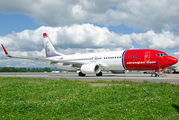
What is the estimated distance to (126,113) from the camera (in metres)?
5.98

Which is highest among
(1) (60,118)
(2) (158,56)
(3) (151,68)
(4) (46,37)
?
(4) (46,37)

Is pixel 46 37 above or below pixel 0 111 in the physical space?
above

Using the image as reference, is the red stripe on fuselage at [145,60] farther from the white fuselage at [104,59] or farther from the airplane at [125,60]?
the white fuselage at [104,59]

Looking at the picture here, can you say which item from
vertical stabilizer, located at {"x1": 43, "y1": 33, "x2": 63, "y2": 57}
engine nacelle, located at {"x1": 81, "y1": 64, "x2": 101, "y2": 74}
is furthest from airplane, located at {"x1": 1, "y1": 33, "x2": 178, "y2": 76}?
vertical stabilizer, located at {"x1": 43, "y1": 33, "x2": 63, "y2": 57}

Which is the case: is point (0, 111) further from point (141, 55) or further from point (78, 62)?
point (78, 62)

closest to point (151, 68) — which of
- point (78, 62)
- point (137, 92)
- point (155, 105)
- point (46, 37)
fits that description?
point (78, 62)

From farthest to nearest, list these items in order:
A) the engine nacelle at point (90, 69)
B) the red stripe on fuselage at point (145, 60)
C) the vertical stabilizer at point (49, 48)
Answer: the vertical stabilizer at point (49, 48), the engine nacelle at point (90, 69), the red stripe on fuselage at point (145, 60)

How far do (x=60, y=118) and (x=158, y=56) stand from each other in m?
20.3

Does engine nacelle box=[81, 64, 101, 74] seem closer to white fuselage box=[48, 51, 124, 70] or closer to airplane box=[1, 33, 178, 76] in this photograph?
airplane box=[1, 33, 178, 76]

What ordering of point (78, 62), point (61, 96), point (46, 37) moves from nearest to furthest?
point (61, 96)
point (78, 62)
point (46, 37)

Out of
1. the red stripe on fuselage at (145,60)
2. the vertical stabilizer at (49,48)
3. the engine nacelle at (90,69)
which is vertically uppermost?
the vertical stabilizer at (49,48)

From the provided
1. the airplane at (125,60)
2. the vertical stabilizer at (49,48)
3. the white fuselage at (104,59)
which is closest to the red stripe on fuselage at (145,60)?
the airplane at (125,60)

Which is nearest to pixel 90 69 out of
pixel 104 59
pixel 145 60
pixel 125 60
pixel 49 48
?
pixel 104 59

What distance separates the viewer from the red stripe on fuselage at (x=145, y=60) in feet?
73.6
